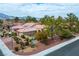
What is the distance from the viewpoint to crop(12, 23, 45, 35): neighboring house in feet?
5.78

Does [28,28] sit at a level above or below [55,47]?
above

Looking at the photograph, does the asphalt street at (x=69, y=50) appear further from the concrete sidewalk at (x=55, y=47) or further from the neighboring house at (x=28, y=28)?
the neighboring house at (x=28, y=28)

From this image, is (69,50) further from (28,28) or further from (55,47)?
(28,28)

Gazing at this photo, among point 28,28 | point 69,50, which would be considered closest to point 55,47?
point 69,50

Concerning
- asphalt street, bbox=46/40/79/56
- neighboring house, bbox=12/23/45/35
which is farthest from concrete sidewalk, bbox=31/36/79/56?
neighboring house, bbox=12/23/45/35

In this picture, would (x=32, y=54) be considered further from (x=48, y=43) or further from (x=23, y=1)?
(x=23, y=1)

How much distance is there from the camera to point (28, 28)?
69.7 inches

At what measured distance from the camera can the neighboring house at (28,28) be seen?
5.78ft

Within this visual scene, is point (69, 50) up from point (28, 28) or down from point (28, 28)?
down

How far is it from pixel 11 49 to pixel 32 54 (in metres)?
0.16

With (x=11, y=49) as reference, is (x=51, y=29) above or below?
above

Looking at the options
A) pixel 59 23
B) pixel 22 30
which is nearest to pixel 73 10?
pixel 59 23

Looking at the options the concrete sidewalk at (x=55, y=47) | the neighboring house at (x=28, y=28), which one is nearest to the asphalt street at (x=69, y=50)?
the concrete sidewalk at (x=55, y=47)

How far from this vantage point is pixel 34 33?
1.76 m
